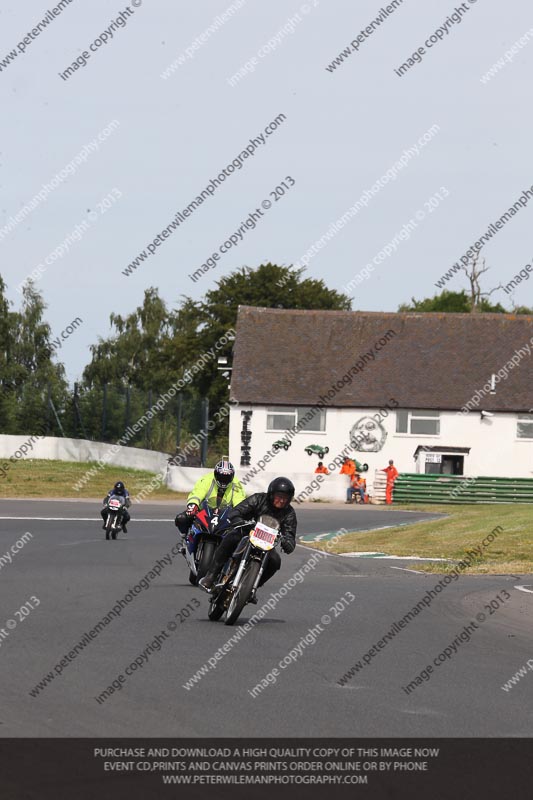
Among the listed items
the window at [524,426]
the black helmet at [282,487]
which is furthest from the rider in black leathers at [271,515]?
the window at [524,426]

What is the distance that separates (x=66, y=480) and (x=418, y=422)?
596 inches

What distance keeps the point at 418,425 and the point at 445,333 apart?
5320mm

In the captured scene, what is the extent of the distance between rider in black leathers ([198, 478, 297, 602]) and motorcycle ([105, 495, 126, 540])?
14.5m

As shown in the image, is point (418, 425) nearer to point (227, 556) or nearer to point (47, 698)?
point (227, 556)

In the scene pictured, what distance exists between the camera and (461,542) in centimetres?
2769

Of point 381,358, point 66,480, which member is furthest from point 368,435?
point 66,480

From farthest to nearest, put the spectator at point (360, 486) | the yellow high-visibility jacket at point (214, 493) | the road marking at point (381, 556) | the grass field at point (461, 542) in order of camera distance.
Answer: the spectator at point (360, 486) < the road marking at point (381, 556) < the grass field at point (461, 542) < the yellow high-visibility jacket at point (214, 493)

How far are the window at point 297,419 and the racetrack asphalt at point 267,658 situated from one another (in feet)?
123

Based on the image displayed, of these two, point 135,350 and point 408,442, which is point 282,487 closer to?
point 408,442

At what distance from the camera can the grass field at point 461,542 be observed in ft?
72.2

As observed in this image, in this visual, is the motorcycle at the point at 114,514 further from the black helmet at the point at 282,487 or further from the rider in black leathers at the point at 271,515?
the black helmet at the point at 282,487

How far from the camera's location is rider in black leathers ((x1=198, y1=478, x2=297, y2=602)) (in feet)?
40.1

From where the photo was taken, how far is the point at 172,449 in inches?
2163
